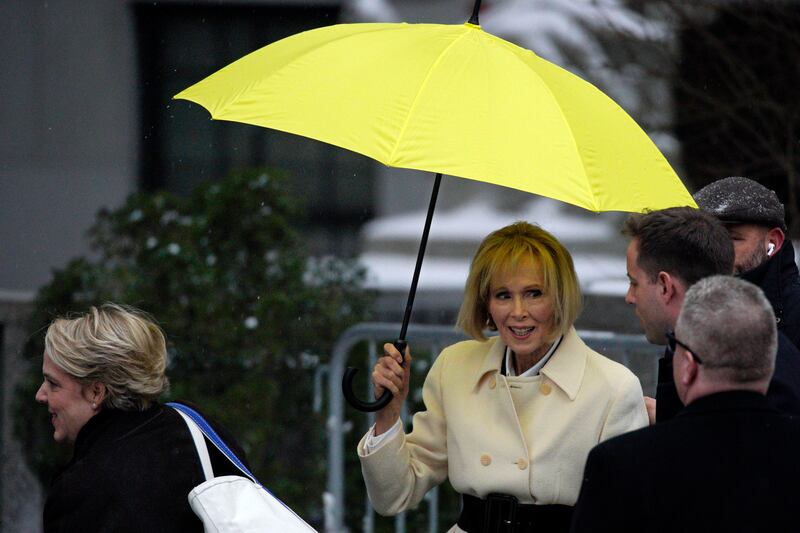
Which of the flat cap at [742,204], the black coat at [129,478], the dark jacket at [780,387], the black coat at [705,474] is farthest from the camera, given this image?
the flat cap at [742,204]

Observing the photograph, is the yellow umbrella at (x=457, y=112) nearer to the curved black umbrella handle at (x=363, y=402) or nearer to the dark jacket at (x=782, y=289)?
the dark jacket at (x=782, y=289)

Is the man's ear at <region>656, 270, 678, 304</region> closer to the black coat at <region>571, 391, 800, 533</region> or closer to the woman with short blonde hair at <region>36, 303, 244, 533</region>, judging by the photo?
the black coat at <region>571, 391, 800, 533</region>

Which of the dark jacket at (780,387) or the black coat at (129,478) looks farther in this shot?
the black coat at (129,478)

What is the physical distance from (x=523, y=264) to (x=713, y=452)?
1110 mm

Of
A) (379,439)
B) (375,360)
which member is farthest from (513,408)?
(375,360)

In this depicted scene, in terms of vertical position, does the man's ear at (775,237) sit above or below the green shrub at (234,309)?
above

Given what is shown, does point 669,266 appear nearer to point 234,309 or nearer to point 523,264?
point 523,264

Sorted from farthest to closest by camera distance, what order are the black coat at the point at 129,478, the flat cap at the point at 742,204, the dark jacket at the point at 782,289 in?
the flat cap at the point at 742,204 → the dark jacket at the point at 782,289 → the black coat at the point at 129,478

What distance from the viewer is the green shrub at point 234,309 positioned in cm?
656

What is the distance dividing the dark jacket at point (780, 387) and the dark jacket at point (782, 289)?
0.57 metres

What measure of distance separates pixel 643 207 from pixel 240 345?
3493 millimetres

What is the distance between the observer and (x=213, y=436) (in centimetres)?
343

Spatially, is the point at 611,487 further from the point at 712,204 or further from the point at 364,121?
the point at 712,204

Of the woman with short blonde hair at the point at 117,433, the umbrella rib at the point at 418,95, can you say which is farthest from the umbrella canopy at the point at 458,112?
the woman with short blonde hair at the point at 117,433
